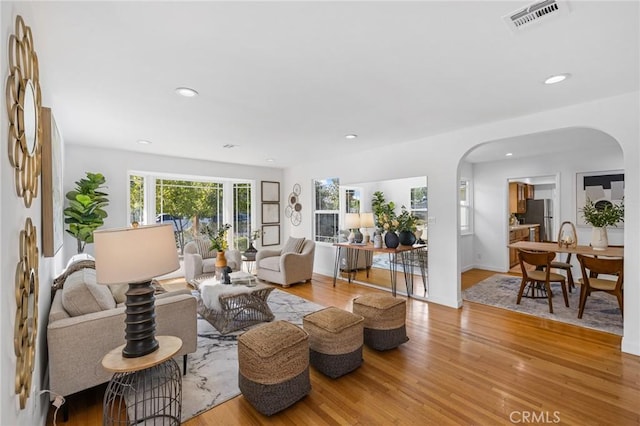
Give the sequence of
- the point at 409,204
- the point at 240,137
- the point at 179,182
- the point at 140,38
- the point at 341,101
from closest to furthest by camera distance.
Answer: the point at 140,38, the point at 341,101, the point at 240,137, the point at 179,182, the point at 409,204

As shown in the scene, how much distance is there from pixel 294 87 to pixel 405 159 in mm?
2638

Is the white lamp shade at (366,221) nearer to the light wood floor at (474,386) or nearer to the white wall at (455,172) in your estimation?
the white wall at (455,172)

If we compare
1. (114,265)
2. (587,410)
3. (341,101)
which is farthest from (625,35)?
(114,265)

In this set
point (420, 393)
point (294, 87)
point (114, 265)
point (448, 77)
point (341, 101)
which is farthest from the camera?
point (341, 101)

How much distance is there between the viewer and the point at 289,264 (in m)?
5.15

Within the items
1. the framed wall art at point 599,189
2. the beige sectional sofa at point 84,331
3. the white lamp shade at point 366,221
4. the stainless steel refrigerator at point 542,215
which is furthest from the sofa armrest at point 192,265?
the stainless steel refrigerator at point 542,215

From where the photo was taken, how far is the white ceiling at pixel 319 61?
5.27ft

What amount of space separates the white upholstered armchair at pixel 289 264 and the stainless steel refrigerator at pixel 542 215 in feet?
20.5

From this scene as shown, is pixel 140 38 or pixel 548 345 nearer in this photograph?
pixel 140 38

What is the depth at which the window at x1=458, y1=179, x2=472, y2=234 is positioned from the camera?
21.3 ft

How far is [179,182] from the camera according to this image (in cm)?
602

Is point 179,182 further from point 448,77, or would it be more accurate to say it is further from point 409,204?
Result: point 448,77

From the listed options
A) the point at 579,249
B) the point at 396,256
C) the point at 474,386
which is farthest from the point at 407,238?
the point at 474,386

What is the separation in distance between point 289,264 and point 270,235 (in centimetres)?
204
